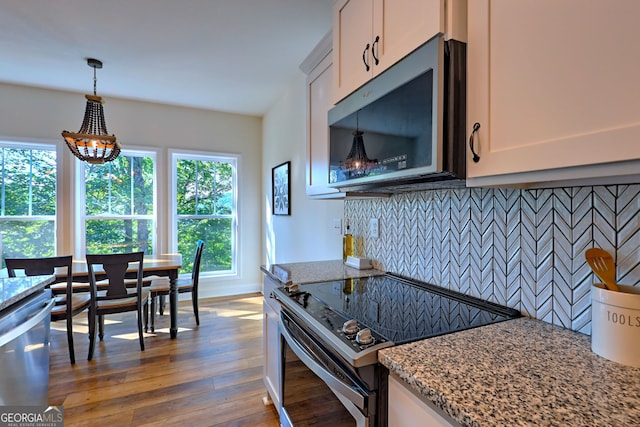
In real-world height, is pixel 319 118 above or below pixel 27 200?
above

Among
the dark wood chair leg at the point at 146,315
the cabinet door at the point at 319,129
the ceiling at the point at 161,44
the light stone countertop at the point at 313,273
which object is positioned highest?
the ceiling at the point at 161,44

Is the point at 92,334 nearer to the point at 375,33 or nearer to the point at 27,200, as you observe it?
the point at 27,200

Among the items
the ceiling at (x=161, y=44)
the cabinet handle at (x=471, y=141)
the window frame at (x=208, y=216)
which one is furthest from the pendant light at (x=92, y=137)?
the cabinet handle at (x=471, y=141)

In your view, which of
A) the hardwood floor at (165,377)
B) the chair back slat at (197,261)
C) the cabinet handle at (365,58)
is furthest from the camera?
the chair back slat at (197,261)

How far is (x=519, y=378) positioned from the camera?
2.22 ft

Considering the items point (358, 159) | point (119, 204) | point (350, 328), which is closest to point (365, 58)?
point (358, 159)

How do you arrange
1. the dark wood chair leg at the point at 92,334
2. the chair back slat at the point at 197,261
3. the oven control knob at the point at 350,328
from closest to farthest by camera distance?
the oven control knob at the point at 350,328 → the dark wood chair leg at the point at 92,334 → the chair back slat at the point at 197,261

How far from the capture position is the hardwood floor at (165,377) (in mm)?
1822

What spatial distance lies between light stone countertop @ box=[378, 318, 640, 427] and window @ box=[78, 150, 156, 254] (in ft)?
12.9

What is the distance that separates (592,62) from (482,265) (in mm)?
780

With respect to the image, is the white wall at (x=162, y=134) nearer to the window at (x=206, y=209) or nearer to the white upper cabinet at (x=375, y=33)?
the window at (x=206, y=209)

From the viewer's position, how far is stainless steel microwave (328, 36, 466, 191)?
36.2 inches

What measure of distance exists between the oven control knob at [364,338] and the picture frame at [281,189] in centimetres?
270

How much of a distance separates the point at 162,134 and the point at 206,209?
1111 millimetres
